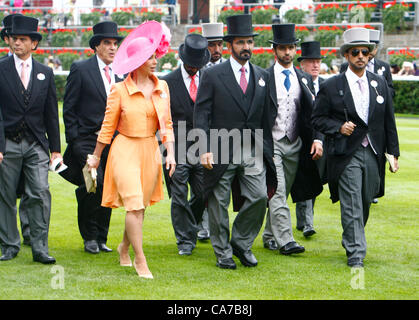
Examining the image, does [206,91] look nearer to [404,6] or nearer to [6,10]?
[404,6]

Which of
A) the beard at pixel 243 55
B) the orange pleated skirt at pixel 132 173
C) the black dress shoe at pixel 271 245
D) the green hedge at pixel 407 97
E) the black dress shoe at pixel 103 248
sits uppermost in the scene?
the beard at pixel 243 55

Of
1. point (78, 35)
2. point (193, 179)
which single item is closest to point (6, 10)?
point (78, 35)

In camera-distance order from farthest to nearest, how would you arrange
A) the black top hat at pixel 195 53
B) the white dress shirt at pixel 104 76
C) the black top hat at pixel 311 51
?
the black top hat at pixel 311 51
the black top hat at pixel 195 53
the white dress shirt at pixel 104 76

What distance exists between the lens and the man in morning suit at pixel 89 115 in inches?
307

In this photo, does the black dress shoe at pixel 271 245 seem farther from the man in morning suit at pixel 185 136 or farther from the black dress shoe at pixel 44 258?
the black dress shoe at pixel 44 258

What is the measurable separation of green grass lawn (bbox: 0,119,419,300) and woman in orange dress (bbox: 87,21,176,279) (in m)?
0.48

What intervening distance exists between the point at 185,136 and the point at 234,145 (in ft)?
3.69

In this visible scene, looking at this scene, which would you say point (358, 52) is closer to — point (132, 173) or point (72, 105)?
point (132, 173)

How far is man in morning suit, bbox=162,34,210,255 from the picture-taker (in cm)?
809

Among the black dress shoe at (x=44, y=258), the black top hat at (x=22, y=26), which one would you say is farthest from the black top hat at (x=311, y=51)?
the black dress shoe at (x=44, y=258)

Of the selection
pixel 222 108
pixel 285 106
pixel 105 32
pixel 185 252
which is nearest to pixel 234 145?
pixel 222 108

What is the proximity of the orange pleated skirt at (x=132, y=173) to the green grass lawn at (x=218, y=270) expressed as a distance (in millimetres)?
652

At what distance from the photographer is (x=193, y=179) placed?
8305 mm

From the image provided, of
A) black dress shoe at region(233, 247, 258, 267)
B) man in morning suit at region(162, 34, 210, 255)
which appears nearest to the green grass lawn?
black dress shoe at region(233, 247, 258, 267)
